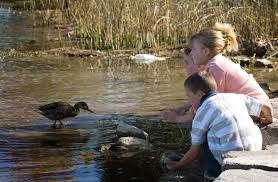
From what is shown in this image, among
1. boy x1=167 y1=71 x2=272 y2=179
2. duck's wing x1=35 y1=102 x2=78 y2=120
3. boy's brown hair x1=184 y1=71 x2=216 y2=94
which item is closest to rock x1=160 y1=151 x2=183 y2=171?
boy x1=167 y1=71 x2=272 y2=179

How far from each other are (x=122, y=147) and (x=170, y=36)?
754 cm

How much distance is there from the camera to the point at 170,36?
13.7 m

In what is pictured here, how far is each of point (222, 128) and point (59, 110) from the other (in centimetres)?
374

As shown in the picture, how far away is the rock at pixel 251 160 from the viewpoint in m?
4.39

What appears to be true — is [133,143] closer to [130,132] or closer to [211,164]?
[130,132]

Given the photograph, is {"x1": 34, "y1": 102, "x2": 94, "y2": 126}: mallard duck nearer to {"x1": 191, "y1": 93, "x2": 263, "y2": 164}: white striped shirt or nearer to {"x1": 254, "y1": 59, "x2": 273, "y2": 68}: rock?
{"x1": 191, "y1": 93, "x2": 263, "y2": 164}: white striped shirt

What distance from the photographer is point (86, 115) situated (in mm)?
8688

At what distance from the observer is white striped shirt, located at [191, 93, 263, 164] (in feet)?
15.9

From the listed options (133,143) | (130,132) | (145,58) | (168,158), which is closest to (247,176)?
(168,158)

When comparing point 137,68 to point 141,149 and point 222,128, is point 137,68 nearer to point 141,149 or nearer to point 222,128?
point 141,149

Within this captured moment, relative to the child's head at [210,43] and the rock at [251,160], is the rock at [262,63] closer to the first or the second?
the child's head at [210,43]

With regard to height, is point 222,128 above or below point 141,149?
above

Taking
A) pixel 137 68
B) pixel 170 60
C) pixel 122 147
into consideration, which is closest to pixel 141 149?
pixel 122 147

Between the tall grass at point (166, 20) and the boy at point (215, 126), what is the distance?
26.2 ft
